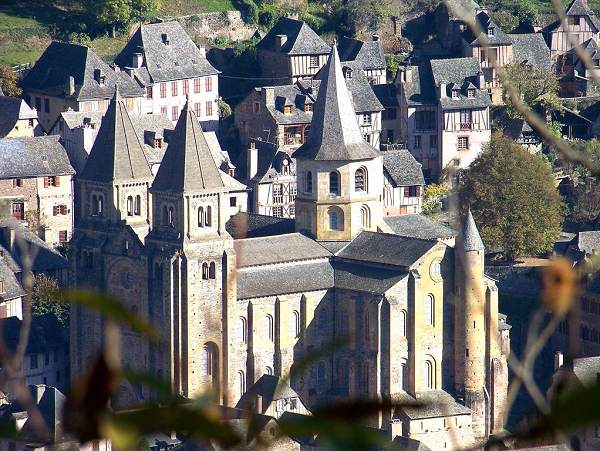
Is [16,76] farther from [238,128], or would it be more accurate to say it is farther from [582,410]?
[582,410]

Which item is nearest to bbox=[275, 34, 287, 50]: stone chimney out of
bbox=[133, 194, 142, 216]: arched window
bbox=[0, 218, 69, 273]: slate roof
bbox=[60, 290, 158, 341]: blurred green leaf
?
bbox=[0, 218, 69, 273]: slate roof

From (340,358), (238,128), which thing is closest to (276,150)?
(238,128)

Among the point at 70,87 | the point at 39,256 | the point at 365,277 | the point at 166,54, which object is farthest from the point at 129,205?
the point at 166,54

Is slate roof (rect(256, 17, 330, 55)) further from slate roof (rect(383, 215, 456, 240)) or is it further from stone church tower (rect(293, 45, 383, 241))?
stone church tower (rect(293, 45, 383, 241))

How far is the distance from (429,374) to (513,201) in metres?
15.2

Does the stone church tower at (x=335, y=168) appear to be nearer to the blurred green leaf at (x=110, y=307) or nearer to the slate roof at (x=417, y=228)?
the slate roof at (x=417, y=228)

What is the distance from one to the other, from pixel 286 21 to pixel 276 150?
1284cm

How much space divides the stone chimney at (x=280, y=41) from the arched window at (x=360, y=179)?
90.4ft

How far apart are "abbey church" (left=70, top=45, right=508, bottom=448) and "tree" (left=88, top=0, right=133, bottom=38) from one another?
29.3 metres

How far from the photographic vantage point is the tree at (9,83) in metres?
83.1

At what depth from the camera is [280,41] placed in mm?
89125

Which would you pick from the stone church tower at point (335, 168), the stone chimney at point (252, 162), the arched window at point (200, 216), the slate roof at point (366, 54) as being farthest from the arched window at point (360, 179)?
the slate roof at point (366, 54)

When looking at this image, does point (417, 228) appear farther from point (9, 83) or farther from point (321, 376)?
point (9, 83)

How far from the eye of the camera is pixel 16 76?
85.0m
